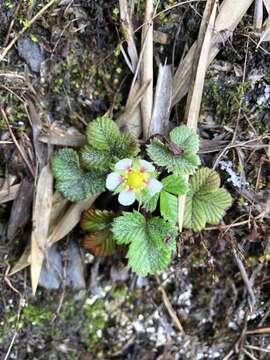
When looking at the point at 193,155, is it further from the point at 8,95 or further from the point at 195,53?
the point at 8,95

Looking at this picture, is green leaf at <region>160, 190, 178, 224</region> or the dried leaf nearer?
green leaf at <region>160, 190, 178, 224</region>

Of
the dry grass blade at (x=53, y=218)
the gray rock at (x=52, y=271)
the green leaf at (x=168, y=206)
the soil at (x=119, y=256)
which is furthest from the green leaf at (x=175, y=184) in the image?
the gray rock at (x=52, y=271)

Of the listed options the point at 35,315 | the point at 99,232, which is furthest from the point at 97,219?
the point at 35,315

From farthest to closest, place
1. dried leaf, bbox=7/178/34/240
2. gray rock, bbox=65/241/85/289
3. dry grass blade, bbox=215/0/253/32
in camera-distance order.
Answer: gray rock, bbox=65/241/85/289
dried leaf, bbox=7/178/34/240
dry grass blade, bbox=215/0/253/32

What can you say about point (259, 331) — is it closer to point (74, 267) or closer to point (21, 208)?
point (74, 267)

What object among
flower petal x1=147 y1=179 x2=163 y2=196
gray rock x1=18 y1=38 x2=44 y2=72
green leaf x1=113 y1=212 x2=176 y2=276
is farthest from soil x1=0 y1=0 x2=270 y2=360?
flower petal x1=147 y1=179 x2=163 y2=196

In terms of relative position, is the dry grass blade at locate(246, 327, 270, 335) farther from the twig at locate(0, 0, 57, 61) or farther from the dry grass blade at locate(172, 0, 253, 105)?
the twig at locate(0, 0, 57, 61)

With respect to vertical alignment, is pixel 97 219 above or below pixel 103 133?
below
